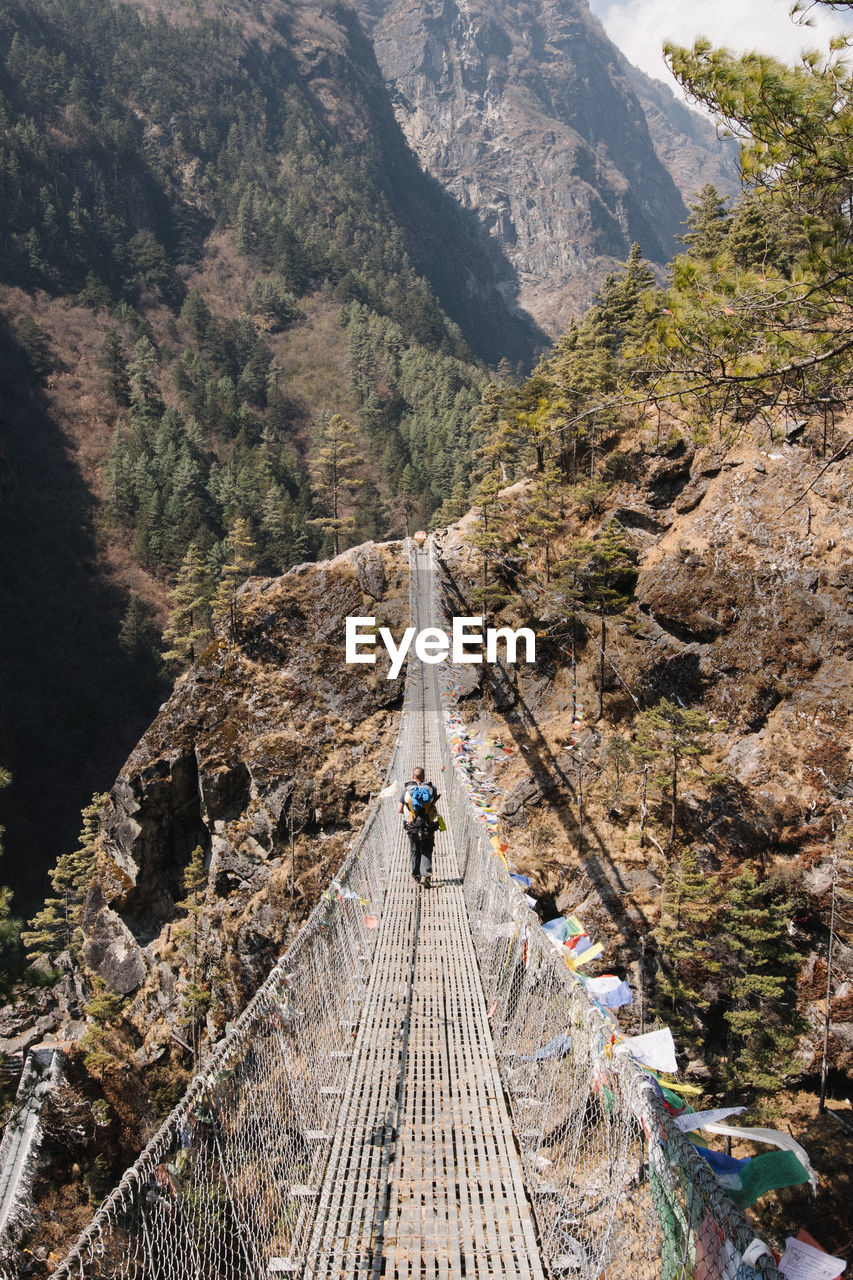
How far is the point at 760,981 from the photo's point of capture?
10984 mm

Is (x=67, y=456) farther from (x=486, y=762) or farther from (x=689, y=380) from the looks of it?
(x=689, y=380)

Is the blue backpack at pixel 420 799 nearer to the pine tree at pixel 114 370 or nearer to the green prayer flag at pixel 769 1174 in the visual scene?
the green prayer flag at pixel 769 1174

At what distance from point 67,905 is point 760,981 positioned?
27.3m

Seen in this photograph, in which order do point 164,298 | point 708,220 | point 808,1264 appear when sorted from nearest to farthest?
point 808,1264, point 708,220, point 164,298

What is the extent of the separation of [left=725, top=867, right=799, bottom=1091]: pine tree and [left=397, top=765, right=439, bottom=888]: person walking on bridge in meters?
6.86

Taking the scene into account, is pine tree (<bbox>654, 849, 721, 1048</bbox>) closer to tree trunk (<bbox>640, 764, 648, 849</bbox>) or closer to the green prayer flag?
tree trunk (<bbox>640, 764, 648, 849</bbox>)

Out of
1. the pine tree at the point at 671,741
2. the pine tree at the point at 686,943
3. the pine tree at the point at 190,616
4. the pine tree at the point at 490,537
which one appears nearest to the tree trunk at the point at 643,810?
the pine tree at the point at 671,741

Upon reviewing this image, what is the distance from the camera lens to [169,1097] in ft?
43.7

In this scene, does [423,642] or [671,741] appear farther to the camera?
[423,642]

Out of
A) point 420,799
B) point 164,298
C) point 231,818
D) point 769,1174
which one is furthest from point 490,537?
point 164,298

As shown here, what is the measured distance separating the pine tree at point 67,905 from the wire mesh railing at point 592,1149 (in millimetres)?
26660

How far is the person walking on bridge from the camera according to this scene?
6914mm

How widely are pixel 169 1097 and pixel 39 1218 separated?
5.98 metres

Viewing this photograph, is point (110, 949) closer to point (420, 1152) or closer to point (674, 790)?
point (674, 790)
